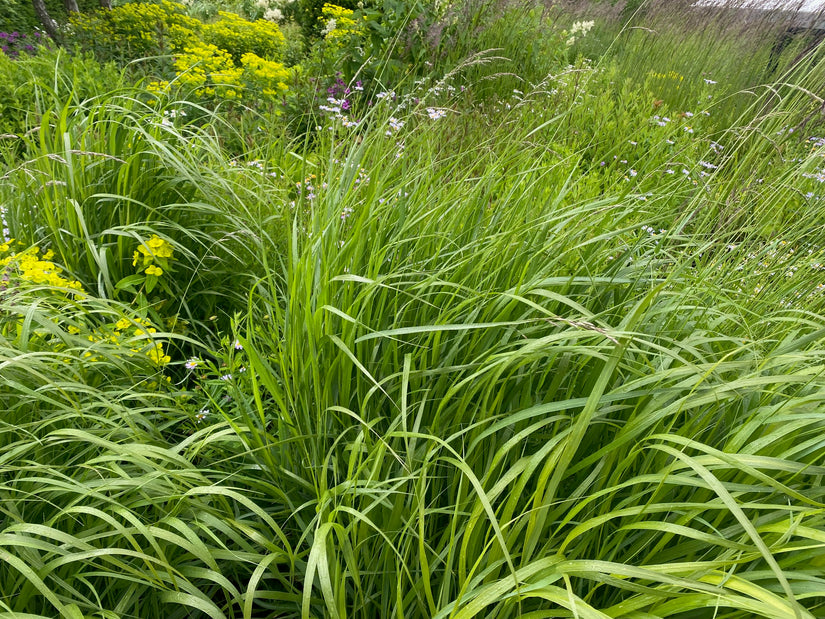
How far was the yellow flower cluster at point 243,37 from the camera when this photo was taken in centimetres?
739

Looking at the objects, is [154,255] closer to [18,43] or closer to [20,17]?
[18,43]

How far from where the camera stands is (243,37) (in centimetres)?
744

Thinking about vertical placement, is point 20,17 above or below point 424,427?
above

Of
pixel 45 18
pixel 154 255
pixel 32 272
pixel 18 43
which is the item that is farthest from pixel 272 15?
pixel 32 272

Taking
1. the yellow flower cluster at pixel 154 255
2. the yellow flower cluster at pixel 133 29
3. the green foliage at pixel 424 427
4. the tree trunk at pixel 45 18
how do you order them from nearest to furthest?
1. the green foliage at pixel 424 427
2. the yellow flower cluster at pixel 154 255
3. the tree trunk at pixel 45 18
4. the yellow flower cluster at pixel 133 29

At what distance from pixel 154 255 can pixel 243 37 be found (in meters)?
6.52

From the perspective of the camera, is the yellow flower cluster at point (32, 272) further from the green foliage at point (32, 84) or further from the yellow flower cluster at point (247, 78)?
the yellow flower cluster at point (247, 78)

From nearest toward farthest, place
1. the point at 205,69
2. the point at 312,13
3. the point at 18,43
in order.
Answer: the point at 205,69 → the point at 18,43 → the point at 312,13

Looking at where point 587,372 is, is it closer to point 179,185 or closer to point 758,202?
point 758,202

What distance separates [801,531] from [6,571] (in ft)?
5.05

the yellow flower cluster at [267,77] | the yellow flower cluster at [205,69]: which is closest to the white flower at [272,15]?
the yellow flower cluster at [205,69]

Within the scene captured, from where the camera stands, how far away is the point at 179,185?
2400 mm

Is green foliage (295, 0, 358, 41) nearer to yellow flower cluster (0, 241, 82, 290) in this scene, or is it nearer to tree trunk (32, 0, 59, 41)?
tree trunk (32, 0, 59, 41)

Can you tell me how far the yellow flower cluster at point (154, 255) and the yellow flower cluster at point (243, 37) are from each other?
20.2 ft
